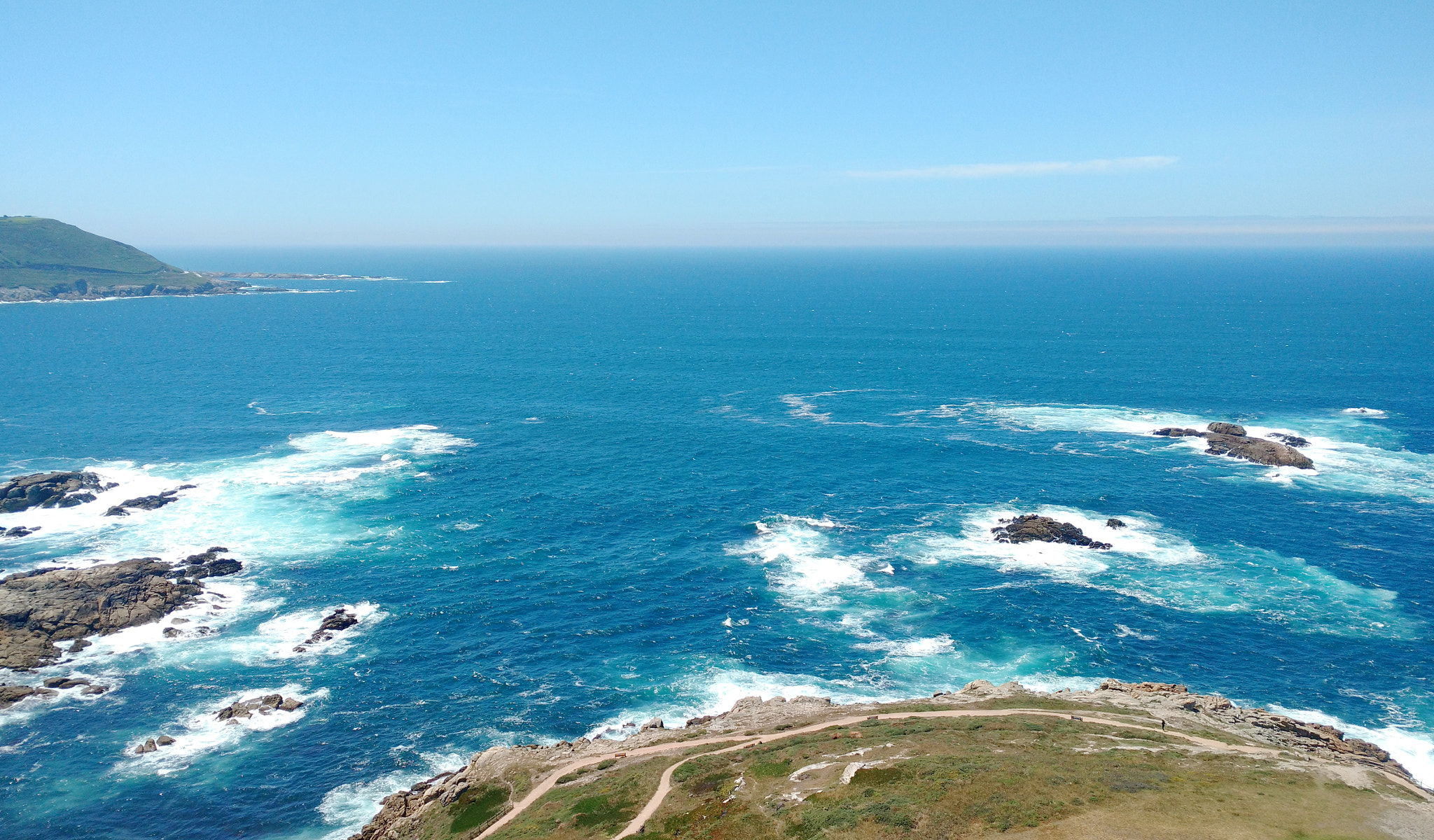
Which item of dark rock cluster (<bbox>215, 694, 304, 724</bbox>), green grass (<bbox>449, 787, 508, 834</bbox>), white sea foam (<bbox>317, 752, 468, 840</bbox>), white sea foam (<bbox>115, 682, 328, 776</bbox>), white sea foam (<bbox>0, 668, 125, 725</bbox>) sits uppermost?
green grass (<bbox>449, 787, 508, 834</bbox>)

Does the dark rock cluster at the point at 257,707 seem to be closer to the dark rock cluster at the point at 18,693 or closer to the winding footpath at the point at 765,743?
the dark rock cluster at the point at 18,693

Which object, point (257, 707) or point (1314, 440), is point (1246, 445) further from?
point (257, 707)

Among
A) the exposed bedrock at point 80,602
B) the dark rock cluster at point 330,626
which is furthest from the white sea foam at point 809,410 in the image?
the exposed bedrock at point 80,602

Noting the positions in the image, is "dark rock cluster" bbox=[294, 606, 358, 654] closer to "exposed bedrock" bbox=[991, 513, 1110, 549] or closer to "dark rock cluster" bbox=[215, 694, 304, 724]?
"dark rock cluster" bbox=[215, 694, 304, 724]

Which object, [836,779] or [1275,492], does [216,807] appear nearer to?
[836,779]

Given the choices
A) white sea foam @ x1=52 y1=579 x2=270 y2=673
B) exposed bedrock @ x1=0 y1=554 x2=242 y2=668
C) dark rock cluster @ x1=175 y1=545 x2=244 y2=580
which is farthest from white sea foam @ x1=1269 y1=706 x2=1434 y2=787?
exposed bedrock @ x1=0 y1=554 x2=242 y2=668

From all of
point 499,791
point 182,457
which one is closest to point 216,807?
point 499,791
